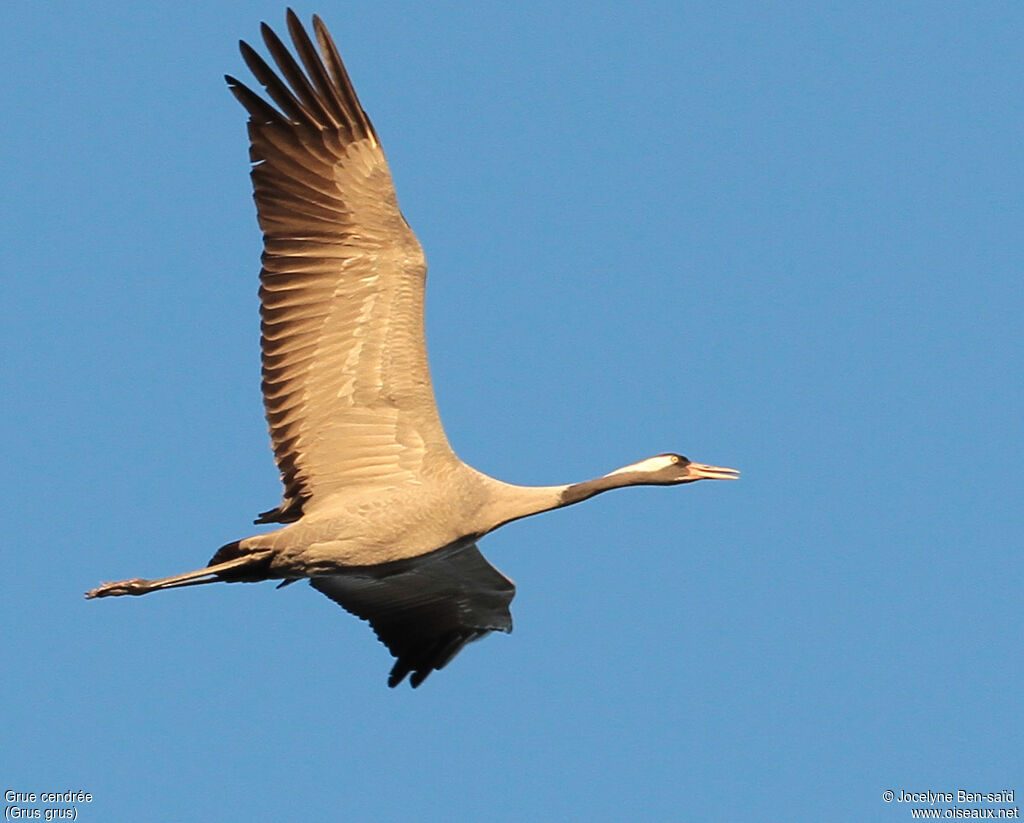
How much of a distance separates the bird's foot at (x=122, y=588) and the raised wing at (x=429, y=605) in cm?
189

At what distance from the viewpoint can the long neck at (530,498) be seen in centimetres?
1481

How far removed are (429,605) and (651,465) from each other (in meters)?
2.65

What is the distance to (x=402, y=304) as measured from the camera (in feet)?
47.7

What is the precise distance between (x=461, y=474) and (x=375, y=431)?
0.75 metres

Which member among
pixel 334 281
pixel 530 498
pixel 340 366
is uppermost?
pixel 334 281

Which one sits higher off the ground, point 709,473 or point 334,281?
point 334,281

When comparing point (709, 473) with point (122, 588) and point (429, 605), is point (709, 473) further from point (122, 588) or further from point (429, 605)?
point (122, 588)

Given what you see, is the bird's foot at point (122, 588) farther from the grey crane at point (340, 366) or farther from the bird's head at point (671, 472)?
the bird's head at point (671, 472)

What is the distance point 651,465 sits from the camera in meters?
15.4

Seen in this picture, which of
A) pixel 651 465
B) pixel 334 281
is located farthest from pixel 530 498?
pixel 334 281

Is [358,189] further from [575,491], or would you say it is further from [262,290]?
[575,491]

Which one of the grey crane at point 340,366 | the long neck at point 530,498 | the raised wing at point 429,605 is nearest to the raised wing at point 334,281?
the grey crane at point 340,366

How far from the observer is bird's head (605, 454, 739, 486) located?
50.2 ft

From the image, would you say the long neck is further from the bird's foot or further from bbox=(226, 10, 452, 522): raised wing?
the bird's foot
